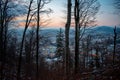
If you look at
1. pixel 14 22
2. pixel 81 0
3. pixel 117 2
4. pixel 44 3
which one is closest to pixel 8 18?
pixel 14 22

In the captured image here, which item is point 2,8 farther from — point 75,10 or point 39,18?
point 75,10

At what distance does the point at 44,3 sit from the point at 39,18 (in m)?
2.13

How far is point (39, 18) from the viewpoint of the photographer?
2417 cm

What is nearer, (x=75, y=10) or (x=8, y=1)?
(x=75, y=10)

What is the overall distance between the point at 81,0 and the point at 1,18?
36.7 feet

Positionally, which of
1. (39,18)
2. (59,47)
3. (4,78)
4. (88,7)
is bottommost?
(4,78)

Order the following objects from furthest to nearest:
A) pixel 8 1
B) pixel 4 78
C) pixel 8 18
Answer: pixel 8 18
pixel 4 78
pixel 8 1

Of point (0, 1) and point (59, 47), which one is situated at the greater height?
point (0, 1)

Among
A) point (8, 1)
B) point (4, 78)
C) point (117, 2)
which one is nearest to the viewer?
point (117, 2)

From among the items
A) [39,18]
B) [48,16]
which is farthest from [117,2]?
[39,18]

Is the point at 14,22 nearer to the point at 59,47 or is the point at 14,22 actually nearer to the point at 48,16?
the point at 48,16

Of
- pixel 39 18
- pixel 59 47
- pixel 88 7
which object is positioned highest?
pixel 88 7

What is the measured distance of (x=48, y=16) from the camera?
23.4 metres

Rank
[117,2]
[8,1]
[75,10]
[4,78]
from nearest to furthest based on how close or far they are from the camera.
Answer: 1. [117,2]
2. [75,10]
3. [8,1]
4. [4,78]
